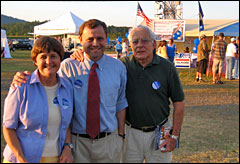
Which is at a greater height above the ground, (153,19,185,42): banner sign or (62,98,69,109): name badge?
(153,19,185,42): banner sign

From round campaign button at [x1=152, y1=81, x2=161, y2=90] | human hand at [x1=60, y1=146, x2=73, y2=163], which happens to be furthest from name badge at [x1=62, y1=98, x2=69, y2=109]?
round campaign button at [x1=152, y1=81, x2=161, y2=90]

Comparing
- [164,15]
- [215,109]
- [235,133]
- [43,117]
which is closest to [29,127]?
[43,117]

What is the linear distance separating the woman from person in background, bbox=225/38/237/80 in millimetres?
10280

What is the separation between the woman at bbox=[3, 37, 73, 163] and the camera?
6.41 ft

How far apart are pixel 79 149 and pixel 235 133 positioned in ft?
13.1

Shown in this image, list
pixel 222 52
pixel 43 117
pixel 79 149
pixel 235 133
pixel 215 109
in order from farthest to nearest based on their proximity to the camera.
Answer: pixel 222 52
pixel 215 109
pixel 235 133
pixel 79 149
pixel 43 117

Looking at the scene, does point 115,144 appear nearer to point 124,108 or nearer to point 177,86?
point 124,108

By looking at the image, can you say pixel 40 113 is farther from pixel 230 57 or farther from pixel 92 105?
pixel 230 57

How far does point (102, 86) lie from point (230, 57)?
1016cm

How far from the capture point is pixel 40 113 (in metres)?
1.97

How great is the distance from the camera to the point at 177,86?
257cm

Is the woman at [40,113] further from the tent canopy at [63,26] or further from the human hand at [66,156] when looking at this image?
the tent canopy at [63,26]

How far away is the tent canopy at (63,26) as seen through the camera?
17.7 m

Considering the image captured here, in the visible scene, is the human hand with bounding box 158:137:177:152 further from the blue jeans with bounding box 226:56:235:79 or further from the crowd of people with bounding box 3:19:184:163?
the blue jeans with bounding box 226:56:235:79
